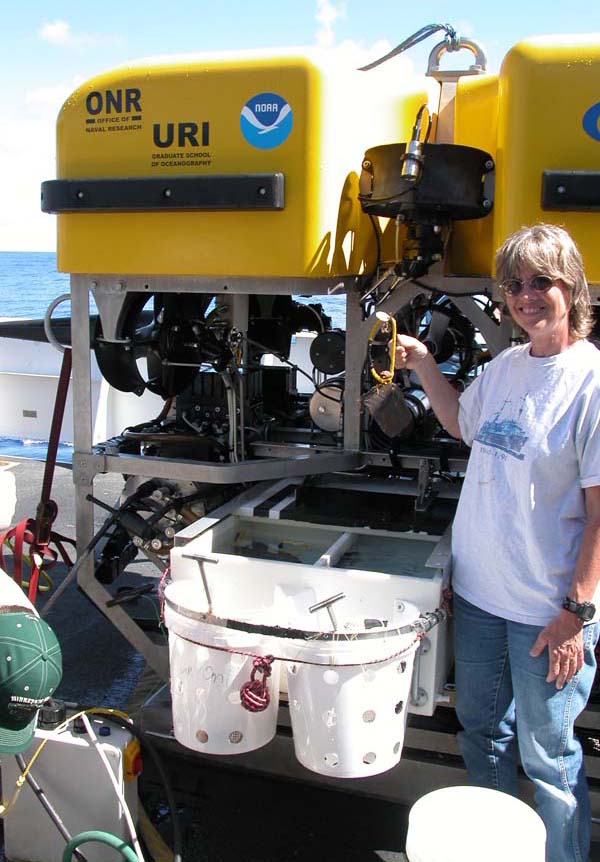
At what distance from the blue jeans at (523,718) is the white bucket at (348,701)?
255 millimetres

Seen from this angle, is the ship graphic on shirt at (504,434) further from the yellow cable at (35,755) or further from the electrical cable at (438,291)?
the yellow cable at (35,755)

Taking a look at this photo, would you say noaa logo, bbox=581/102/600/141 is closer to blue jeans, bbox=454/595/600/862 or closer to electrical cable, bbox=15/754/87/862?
blue jeans, bbox=454/595/600/862

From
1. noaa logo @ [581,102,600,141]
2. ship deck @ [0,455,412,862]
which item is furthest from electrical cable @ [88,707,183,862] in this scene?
noaa logo @ [581,102,600,141]

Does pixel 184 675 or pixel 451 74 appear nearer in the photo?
pixel 184 675

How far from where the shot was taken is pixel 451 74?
3.07 m

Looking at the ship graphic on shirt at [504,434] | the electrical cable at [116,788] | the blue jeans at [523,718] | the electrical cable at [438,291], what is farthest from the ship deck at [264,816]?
the electrical cable at [438,291]

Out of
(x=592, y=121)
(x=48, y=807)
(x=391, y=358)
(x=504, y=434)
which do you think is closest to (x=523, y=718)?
(x=504, y=434)

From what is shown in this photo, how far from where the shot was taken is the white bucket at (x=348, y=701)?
2105 millimetres

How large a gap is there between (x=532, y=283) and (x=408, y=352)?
47cm

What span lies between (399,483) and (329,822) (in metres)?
1.18

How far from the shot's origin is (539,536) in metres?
2.13

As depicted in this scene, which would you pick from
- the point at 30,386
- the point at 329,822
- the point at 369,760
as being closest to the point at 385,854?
the point at 329,822

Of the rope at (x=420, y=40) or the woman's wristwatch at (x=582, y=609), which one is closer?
the woman's wristwatch at (x=582, y=609)

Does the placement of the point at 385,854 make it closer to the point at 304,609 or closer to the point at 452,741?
the point at 452,741
